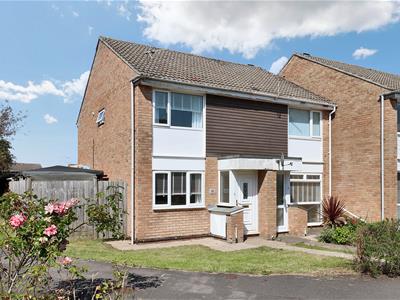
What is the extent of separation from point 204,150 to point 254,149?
7.56 feet

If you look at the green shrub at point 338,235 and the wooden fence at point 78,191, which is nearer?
the green shrub at point 338,235

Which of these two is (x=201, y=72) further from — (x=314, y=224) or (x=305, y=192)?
(x=314, y=224)

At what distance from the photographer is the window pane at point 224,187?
14945 mm

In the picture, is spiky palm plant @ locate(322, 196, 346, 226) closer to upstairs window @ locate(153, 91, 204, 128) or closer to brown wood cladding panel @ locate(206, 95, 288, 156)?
brown wood cladding panel @ locate(206, 95, 288, 156)

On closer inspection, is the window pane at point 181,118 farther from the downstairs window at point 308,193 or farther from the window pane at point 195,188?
the downstairs window at point 308,193

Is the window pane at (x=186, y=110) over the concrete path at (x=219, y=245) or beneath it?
over

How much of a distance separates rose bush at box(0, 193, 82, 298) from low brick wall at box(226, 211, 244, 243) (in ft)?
27.6

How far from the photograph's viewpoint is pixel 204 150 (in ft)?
49.2

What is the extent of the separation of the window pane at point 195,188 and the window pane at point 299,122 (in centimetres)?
511

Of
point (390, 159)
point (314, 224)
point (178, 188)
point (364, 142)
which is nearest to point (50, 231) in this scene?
point (178, 188)

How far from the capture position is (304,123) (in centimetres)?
1786

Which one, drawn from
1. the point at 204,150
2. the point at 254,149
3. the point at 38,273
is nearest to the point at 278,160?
the point at 254,149

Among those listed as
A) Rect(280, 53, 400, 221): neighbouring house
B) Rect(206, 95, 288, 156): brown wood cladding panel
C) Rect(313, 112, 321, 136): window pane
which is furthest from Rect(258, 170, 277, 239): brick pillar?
Rect(280, 53, 400, 221): neighbouring house

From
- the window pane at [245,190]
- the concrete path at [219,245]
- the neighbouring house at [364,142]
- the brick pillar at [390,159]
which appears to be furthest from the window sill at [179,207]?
the brick pillar at [390,159]
